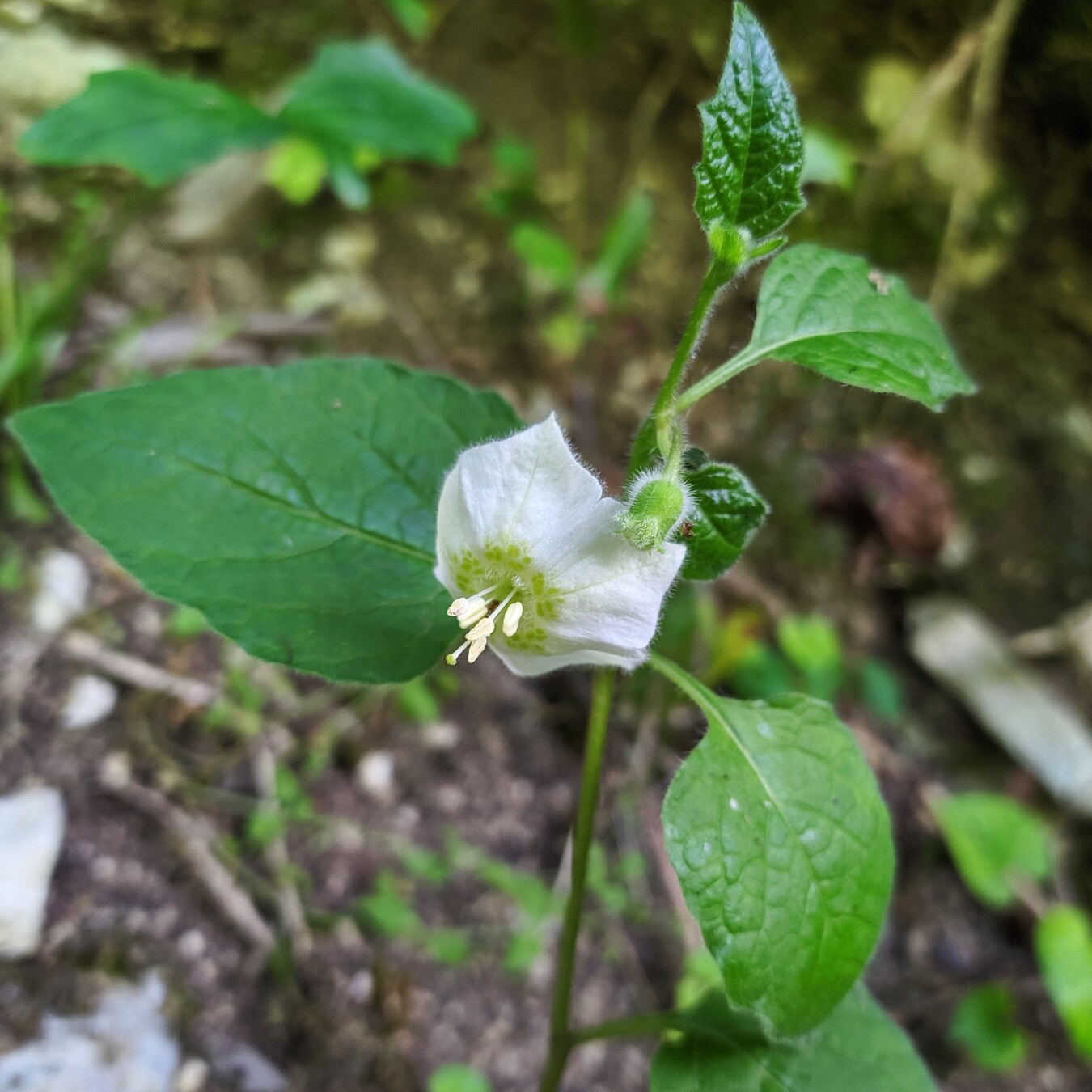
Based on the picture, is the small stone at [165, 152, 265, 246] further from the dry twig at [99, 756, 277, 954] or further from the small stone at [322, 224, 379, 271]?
the dry twig at [99, 756, 277, 954]

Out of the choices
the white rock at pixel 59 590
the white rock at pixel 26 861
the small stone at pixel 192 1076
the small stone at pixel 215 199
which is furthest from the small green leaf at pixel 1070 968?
the small stone at pixel 215 199

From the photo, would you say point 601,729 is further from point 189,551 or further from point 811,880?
point 189,551

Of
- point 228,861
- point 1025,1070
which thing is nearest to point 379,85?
point 228,861

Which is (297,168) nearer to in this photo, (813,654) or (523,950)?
(813,654)

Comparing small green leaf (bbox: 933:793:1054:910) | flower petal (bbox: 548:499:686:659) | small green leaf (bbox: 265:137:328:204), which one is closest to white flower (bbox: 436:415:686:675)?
flower petal (bbox: 548:499:686:659)

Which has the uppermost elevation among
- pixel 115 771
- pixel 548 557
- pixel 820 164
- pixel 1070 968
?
pixel 820 164

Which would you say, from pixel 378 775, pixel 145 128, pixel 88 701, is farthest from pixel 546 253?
pixel 88 701
